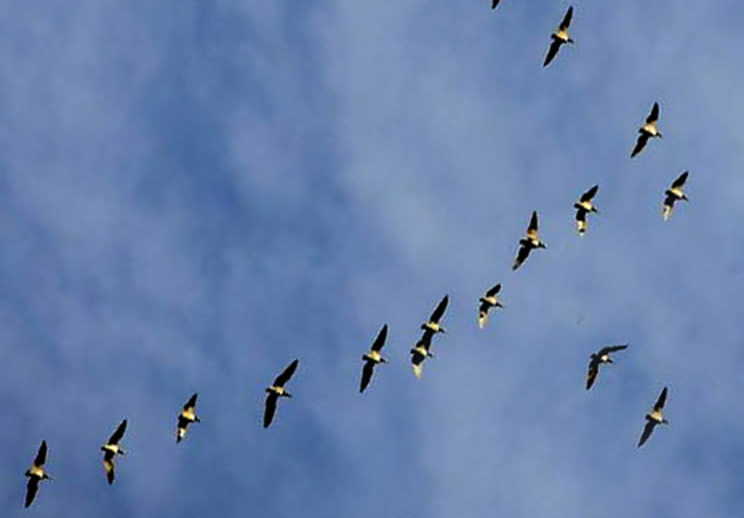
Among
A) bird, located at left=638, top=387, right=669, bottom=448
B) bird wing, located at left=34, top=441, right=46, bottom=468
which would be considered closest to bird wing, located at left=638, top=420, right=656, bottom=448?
bird, located at left=638, top=387, right=669, bottom=448

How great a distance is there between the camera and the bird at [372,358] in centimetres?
18725

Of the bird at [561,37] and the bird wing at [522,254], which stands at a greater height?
the bird at [561,37]

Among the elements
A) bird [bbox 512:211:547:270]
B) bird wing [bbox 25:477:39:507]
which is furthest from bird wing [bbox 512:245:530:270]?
bird wing [bbox 25:477:39:507]

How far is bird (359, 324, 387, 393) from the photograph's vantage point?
614 feet

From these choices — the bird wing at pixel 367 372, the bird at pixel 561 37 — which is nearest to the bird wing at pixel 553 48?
the bird at pixel 561 37

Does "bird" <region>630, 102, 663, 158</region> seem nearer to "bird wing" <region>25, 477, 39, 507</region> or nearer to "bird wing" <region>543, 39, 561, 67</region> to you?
"bird wing" <region>543, 39, 561, 67</region>

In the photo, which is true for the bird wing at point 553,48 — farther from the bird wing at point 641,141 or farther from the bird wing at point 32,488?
the bird wing at point 32,488

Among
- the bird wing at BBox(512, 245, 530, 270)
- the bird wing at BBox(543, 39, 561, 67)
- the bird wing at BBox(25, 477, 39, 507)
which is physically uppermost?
the bird wing at BBox(543, 39, 561, 67)

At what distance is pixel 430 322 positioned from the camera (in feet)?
625

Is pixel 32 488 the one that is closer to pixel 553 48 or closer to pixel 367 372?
pixel 367 372

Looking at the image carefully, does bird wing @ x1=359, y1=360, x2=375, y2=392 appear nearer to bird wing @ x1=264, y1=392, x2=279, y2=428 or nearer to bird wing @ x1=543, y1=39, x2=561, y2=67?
bird wing @ x1=264, y1=392, x2=279, y2=428

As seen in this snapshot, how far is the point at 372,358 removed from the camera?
614 ft

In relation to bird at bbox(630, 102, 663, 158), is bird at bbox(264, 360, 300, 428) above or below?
below

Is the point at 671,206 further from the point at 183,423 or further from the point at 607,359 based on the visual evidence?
the point at 183,423
